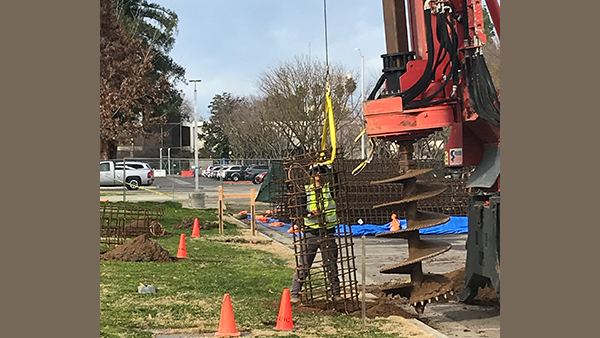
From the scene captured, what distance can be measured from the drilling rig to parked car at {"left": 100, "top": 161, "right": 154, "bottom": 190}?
108ft

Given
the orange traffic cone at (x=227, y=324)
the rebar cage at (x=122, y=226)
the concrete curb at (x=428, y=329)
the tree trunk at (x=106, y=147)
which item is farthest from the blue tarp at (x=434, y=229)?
the orange traffic cone at (x=227, y=324)

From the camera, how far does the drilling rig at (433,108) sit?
9.38 m

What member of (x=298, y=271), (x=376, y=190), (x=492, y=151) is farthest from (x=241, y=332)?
(x=376, y=190)

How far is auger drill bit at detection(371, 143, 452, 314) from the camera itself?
9.22 m

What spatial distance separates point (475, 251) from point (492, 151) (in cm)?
154

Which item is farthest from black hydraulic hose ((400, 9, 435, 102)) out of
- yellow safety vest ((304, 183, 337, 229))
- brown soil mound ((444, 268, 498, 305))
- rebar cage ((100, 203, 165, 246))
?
rebar cage ((100, 203, 165, 246))

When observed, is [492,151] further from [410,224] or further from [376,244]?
[376,244]

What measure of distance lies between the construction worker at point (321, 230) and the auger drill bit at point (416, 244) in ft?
2.06

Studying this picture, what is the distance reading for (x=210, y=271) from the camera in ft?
41.6

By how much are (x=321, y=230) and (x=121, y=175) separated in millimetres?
37438

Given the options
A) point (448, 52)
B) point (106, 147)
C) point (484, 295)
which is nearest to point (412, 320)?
point (484, 295)

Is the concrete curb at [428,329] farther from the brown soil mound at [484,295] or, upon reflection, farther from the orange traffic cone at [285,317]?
the brown soil mound at [484,295]

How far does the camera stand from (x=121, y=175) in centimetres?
4509

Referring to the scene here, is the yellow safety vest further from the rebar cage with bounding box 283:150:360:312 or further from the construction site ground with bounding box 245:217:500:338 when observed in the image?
the construction site ground with bounding box 245:217:500:338
